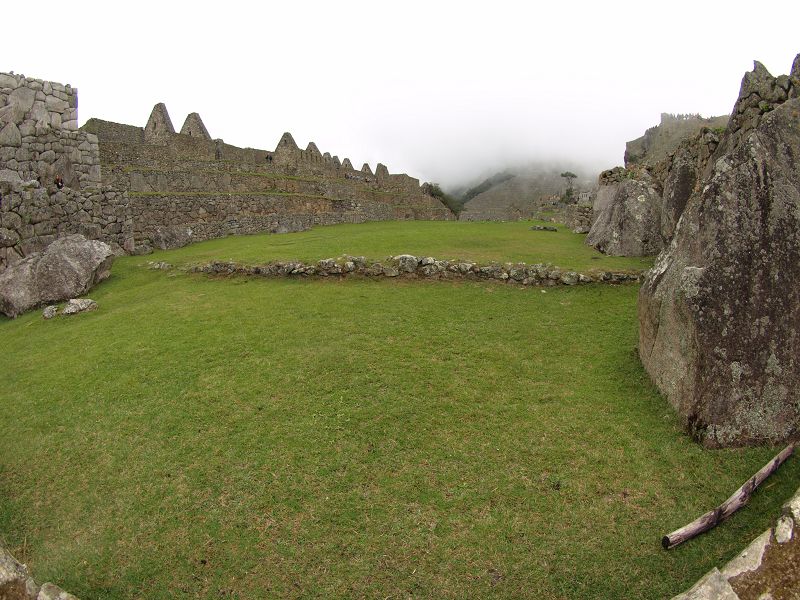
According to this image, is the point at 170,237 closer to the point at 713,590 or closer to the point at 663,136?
the point at 713,590

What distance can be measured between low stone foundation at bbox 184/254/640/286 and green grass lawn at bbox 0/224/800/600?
2099 millimetres

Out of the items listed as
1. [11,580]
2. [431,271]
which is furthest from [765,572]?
[431,271]

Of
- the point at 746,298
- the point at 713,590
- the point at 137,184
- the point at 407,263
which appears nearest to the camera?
the point at 713,590

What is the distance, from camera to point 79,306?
36.8 ft

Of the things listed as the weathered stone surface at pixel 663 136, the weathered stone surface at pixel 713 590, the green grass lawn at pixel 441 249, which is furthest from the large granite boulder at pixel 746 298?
the weathered stone surface at pixel 663 136

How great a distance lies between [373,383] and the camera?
696 centimetres

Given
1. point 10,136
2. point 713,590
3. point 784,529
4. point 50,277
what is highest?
point 10,136

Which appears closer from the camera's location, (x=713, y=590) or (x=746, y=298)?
(x=713, y=590)

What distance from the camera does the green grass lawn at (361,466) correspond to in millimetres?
4266

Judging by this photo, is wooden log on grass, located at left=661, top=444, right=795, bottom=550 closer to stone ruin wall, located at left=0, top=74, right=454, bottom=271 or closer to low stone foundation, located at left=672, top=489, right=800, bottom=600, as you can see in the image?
low stone foundation, located at left=672, top=489, right=800, bottom=600

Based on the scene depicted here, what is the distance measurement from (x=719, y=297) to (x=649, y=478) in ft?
6.71

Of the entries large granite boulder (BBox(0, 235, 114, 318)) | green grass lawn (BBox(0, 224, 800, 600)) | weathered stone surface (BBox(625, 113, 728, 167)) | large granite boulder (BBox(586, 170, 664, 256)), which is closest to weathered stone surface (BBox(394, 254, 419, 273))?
green grass lawn (BBox(0, 224, 800, 600))

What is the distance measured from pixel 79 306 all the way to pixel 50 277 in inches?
74.1

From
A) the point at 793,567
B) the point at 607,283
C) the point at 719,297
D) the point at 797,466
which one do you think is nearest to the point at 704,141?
the point at 607,283
